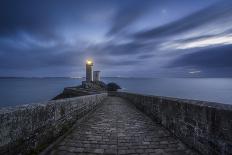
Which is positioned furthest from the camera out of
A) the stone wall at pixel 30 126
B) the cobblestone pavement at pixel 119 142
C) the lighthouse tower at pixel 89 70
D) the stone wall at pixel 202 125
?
the lighthouse tower at pixel 89 70

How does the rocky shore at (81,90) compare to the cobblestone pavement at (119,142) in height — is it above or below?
above

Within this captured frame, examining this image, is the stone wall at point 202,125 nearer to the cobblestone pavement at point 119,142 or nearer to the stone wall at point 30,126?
the cobblestone pavement at point 119,142

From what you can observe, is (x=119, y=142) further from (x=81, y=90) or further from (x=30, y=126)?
(x=81, y=90)

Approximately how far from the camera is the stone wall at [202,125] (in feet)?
9.63

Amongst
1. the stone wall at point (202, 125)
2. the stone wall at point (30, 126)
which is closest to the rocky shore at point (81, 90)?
the stone wall at point (30, 126)

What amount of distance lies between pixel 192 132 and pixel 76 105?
4.17 meters

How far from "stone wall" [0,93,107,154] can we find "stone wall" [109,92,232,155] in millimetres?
3371

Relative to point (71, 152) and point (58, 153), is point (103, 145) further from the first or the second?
point (58, 153)

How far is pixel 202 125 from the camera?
3570mm

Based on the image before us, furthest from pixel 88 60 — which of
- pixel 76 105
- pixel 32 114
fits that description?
pixel 32 114

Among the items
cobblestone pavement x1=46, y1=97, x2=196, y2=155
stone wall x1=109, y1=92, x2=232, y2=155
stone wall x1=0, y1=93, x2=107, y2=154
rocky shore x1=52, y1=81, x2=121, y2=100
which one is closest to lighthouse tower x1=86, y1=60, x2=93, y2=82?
rocky shore x1=52, y1=81, x2=121, y2=100

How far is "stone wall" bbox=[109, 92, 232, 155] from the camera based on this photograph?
116 inches

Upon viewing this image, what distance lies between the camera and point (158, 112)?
6648 millimetres

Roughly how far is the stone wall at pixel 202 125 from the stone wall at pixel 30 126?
11.1 feet
